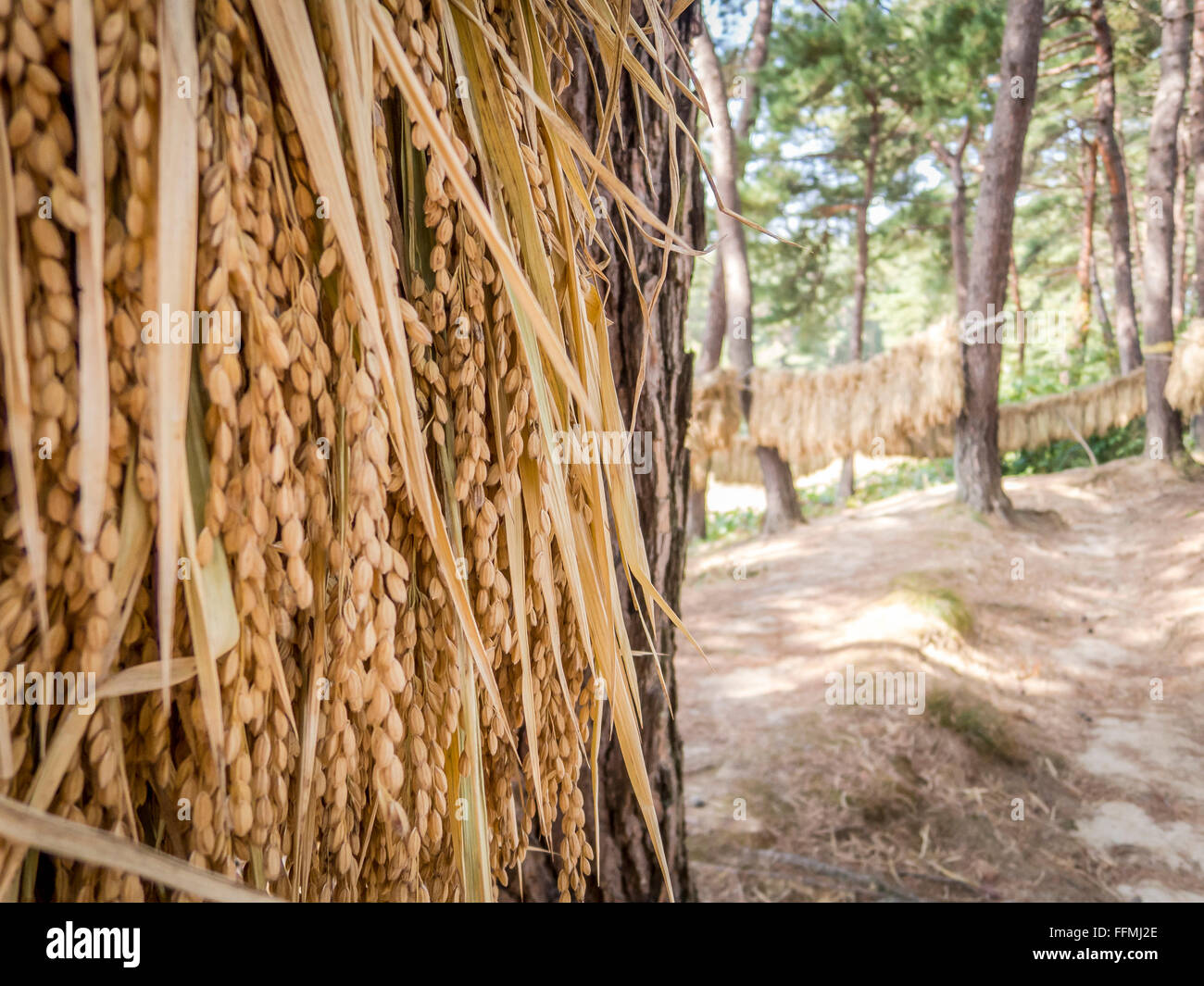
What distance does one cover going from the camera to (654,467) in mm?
1185

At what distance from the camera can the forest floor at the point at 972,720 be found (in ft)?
6.52

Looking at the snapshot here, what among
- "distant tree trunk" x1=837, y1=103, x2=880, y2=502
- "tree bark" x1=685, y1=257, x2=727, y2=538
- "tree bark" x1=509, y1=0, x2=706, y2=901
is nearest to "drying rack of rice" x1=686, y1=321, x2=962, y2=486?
"tree bark" x1=685, y1=257, x2=727, y2=538

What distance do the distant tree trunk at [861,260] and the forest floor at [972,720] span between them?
3611 millimetres

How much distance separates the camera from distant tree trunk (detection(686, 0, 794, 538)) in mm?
6004

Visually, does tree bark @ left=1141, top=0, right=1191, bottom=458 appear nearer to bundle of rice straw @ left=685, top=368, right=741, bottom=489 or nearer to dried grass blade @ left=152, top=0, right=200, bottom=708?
bundle of rice straw @ left=685, top=368, right=741, bottom=489

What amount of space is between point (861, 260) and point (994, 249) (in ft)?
11.5

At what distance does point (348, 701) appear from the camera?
1.60ft

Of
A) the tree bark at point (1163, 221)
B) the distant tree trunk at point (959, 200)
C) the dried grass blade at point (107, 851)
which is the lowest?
the dried grass blade at point (107, 851)

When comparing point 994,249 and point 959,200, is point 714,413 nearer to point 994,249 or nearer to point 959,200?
point 994,249
